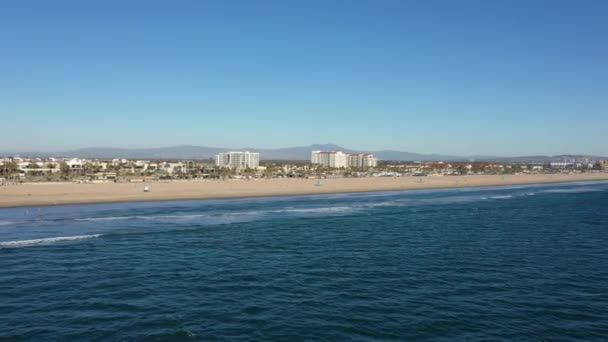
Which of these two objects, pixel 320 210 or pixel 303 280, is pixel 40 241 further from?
pixel 320 210

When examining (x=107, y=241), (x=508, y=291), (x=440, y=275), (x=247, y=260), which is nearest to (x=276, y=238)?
(x=247, y=260)

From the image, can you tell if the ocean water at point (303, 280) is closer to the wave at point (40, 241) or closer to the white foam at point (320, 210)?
the wave at point (40, 241)

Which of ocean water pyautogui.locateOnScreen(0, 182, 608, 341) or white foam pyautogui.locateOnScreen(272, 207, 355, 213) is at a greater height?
white foam pyautogui.locateOnScreen(272, 207, 355, 213)

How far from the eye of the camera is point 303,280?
20312 millimetres

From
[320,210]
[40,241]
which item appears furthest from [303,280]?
[320,210]

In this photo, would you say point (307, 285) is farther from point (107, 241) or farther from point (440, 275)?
point (107, 241)

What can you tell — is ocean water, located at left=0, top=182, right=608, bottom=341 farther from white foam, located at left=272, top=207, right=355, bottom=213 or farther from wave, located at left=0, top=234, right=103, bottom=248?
white foam, located at left=272, top=207, right=355, bottom=213

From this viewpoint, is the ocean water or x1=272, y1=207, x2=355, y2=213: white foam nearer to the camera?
the ocean water

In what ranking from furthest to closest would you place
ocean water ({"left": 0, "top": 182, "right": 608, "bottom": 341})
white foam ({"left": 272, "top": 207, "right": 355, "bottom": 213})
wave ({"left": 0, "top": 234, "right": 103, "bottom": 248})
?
white foam ({"left": 272, "top": 207, "right": 355, "bottom": 213}) → wave ({"left": 0, "top": 234, "right": 103, "bottom": 248}) → ocean water ({"left": 0, "top": 182, "right": 608, "bottom": 341})

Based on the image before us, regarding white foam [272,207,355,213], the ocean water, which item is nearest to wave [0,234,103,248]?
the ocean water

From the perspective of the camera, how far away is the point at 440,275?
69.4 ft

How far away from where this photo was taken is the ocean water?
14844mm

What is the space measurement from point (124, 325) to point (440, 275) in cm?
1344

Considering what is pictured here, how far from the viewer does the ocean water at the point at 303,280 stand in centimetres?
1484
